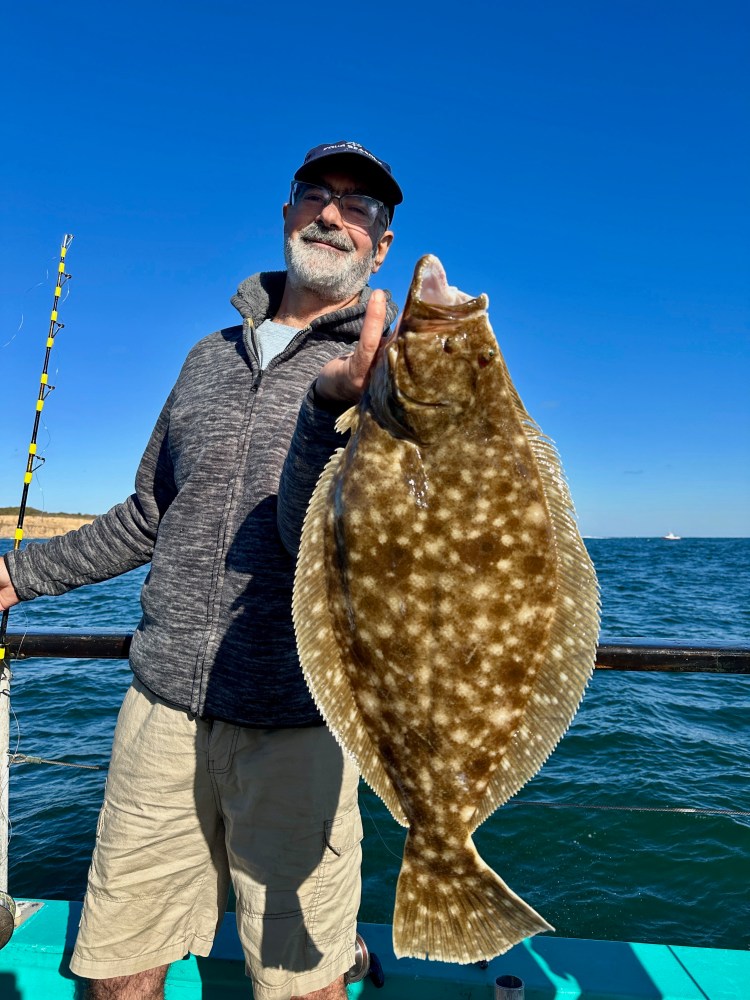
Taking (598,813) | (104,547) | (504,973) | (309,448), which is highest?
(309,448)

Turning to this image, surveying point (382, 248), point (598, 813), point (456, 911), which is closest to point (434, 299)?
point (382, 248)

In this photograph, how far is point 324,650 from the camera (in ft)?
6.15

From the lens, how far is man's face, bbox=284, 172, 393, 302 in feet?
9.18

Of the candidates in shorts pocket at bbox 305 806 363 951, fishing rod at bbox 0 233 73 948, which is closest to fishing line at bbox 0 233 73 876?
fishing rod at bbox 0 233 73 948

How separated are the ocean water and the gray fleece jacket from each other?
119 centimetres

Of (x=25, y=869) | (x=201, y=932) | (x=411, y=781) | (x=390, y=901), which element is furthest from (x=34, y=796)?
(x=411, y=781)

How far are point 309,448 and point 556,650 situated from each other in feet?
2.99

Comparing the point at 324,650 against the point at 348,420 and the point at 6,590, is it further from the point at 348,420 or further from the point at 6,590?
the point at 6,590

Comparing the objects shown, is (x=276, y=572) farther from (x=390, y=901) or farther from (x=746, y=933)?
(x=746, y=933)

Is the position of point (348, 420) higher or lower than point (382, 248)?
lower

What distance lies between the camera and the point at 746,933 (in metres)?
5.29

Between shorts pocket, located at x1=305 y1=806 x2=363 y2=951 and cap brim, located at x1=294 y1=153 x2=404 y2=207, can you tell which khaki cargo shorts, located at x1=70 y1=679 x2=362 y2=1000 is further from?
cap brim, located at x1=294 y1=153 x2=404 y2=207

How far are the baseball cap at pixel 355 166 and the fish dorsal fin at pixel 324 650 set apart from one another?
1.62m

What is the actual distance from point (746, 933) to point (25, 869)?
6502mm
